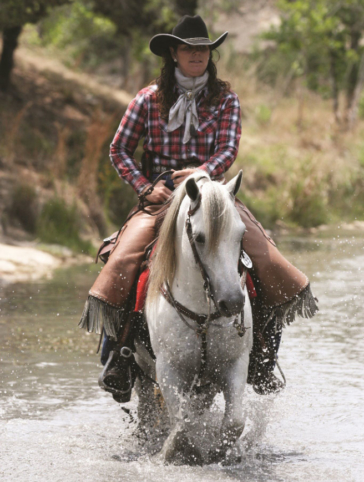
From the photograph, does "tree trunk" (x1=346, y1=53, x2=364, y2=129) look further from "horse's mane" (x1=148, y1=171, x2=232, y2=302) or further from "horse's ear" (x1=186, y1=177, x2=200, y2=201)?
"horse's ear" (x1=186, y1=177, x2=200, y2=201)

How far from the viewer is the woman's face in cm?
555

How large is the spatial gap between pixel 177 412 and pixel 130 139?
1983mm

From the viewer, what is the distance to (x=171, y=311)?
15.5 feet

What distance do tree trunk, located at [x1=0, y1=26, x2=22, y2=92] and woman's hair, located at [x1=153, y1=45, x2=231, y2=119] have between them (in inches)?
610

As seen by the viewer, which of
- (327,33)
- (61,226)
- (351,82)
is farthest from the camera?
(351,82)

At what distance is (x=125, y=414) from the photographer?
6.51 meters

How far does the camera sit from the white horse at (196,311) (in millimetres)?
4292

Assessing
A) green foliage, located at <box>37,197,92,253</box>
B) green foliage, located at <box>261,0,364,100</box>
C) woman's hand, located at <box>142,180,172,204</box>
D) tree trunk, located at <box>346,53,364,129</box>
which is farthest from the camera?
tree trunk, located at <box>346,53,364,129</box>

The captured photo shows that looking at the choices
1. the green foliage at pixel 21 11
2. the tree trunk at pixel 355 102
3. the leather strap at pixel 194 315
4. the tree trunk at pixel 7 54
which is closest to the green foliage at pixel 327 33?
the tree trunk at pixel 355 102

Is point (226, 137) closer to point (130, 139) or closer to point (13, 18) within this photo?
point (130, 139)

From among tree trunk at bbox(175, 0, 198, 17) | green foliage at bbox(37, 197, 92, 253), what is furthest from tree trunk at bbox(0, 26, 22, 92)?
green foliage at bbox(37, 197, 92, 253)

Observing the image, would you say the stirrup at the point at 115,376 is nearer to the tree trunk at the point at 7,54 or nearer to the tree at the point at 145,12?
the tree at the point at 145,12

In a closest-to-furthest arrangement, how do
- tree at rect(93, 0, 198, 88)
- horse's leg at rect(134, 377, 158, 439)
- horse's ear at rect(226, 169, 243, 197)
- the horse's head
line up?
1. the horse's head
2. horse's ear at rect(226, 169, 243, 197)
3. horse's leg at rect(134, 377, 158, 439)
4. tree at rect(93, 0, 198, 88)

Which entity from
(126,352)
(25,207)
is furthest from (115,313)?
(25,207)
